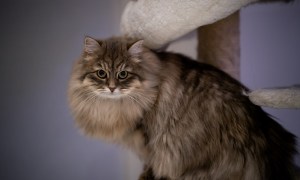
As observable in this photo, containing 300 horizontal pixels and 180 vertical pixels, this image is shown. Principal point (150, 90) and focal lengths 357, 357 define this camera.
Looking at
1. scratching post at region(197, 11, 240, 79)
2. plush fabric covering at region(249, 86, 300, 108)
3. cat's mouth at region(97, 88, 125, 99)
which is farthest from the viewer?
scratching post at region(197, 11, 240, 79)

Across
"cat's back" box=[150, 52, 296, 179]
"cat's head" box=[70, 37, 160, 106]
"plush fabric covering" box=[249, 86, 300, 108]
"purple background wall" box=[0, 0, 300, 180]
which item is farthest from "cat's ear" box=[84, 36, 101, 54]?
"plush fabric covering" box=[249, 86, 300, 108]

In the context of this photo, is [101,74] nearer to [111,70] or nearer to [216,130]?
[111,70]

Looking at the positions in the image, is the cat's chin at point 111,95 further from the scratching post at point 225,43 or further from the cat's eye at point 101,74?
the scratching post at point 225,43

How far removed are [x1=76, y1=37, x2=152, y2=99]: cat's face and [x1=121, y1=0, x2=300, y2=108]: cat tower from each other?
0.32 feet

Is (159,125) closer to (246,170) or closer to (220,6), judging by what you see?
(246,170)

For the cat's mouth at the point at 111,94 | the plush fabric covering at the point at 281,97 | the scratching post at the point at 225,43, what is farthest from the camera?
Result: the scratching post at the point at 225,43

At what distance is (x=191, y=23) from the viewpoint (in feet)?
4.30

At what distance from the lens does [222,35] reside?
172cm

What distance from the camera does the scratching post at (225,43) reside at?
1.72 m

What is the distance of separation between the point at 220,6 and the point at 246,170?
61 centimetres

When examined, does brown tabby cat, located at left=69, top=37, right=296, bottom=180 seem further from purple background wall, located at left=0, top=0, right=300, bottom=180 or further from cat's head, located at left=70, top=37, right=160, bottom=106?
purple background wall, located at left=0, top=0, right=300, bottom=180

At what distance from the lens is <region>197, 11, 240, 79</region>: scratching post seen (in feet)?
5.64

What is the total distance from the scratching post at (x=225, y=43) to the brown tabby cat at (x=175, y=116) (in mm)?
317

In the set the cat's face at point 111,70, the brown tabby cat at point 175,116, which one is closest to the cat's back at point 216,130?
the brown tabby cat at point 175,116
